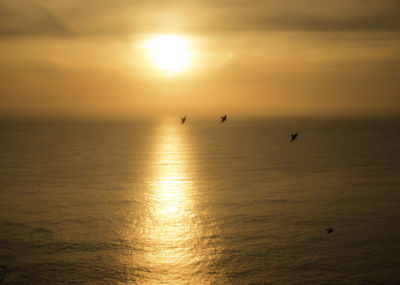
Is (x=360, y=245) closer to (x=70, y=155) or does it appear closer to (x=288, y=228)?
(x=288, y=228)

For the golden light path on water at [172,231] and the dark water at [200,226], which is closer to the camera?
the dark water at [200,226]

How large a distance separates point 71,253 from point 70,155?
397 ft

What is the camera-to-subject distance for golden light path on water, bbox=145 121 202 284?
53.0 m

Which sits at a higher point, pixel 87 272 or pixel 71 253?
pixel 71 253

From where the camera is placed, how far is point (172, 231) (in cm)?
6894

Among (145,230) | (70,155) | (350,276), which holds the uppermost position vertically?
(70,155)

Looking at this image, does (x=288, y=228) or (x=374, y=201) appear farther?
(x=374, y=201)

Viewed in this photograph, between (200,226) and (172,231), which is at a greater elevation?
(200,226)

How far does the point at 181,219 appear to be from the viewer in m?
75.8

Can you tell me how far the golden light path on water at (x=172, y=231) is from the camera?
5297 cm

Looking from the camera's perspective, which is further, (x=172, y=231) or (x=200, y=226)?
(x=200, y=226)

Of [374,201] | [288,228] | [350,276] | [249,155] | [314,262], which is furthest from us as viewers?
[249,155]

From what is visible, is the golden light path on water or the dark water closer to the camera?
the dark water

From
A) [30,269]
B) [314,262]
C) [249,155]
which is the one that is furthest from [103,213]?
[249,155]
